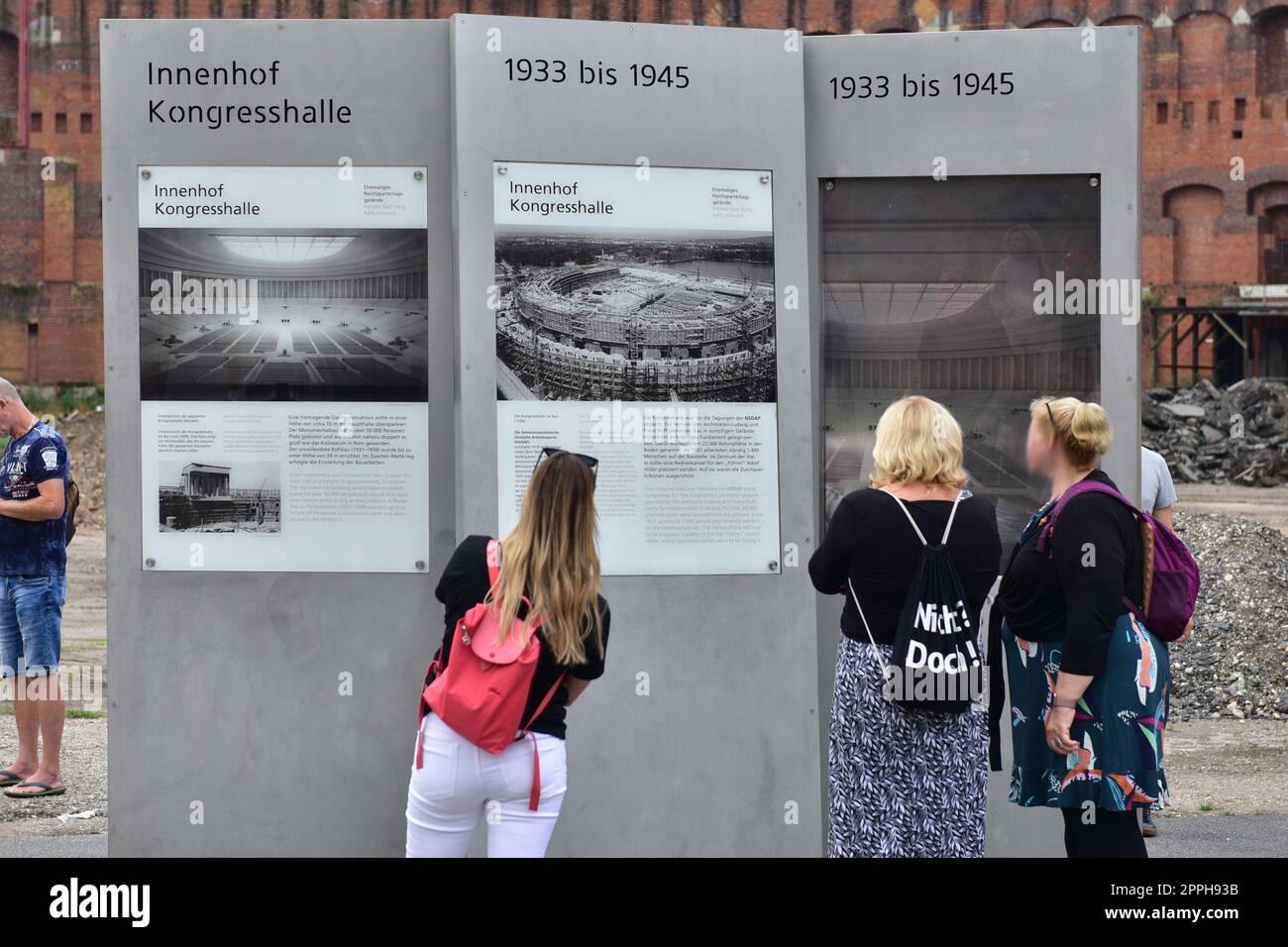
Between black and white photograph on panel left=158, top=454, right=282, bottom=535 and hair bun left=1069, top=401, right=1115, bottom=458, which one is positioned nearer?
hair bun left=1069, top=401, right=1115, bottom=458

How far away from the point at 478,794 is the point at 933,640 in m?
1.30

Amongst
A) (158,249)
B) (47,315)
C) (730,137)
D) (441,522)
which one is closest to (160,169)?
(158,249)

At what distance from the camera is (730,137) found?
17.5 ft

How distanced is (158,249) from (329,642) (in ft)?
5.13

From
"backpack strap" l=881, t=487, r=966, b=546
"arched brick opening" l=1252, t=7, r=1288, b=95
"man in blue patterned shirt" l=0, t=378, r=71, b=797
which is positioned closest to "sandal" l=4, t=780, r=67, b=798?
"man in blue patterned shirt" l=0, t=378, r=71, b=797

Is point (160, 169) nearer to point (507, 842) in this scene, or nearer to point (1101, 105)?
point (507, 842)

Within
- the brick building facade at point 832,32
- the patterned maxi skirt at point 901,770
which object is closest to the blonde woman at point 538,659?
the patterned maxi skirt at point 901,770

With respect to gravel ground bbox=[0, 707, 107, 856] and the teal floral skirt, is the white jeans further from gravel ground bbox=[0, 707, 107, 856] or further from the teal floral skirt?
gravel ground bbox=[0, 707, 107, 856]

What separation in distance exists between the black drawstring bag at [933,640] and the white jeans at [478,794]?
98 cm

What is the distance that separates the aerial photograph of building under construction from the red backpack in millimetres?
1670

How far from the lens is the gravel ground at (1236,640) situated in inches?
441

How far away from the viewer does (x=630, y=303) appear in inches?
207

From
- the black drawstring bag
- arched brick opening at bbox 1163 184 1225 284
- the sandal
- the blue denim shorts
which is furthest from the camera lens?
arched brick opening at bbox 1163 184 1225 284

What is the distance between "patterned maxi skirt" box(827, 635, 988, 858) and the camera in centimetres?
410
